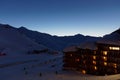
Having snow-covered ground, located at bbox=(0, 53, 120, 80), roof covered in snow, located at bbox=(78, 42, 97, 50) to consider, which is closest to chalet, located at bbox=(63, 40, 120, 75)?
roof covered in snow, located at bbox=(78, 42, 97, 50)

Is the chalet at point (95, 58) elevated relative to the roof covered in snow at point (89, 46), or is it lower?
lower

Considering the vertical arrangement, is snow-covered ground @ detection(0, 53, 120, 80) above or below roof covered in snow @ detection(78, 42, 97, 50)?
below

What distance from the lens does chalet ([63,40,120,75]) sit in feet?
231

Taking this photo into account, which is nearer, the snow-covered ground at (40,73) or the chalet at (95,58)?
the snow-covered ground at (40,73)

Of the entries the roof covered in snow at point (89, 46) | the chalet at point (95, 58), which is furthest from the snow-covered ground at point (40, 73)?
the roof covered in snow at point (89, 46)

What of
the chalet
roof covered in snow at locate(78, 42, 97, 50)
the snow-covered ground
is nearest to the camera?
the snow-covered ground

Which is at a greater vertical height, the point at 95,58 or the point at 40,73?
the point at 95,58

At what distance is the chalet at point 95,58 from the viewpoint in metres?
70.3

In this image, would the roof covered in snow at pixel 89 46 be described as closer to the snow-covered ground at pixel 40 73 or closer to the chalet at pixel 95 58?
the chalet at pixel 95 58

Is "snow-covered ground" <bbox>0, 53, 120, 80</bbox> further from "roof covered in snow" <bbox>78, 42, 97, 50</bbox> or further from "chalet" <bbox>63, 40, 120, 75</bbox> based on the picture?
"roof covered in snow" <bbox>78, 42, 97, 50</bbox>

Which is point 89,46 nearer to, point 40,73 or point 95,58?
point 95,58

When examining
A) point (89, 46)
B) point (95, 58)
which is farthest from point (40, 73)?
point (89, 46)

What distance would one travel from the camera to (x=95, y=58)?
76.1 m

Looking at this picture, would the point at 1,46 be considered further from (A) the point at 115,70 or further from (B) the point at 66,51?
(A) the point at 115,70
